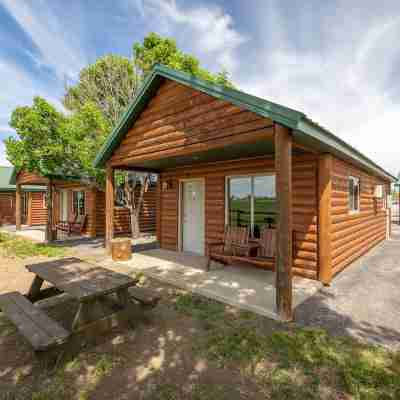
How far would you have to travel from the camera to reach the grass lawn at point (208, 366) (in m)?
2.04

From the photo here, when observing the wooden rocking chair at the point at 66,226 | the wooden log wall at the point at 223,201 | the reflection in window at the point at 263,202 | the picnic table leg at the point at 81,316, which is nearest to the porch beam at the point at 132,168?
the wooden log wall at the point at 223,201

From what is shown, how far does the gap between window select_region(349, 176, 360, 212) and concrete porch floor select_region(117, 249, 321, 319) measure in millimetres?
3129

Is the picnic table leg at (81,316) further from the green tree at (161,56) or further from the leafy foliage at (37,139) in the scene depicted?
the green tree at (161,56)

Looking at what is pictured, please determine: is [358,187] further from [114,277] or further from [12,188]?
[12,188]

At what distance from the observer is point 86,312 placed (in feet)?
9.17

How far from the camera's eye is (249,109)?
364 centimetres

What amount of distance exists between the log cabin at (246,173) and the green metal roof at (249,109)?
2cm

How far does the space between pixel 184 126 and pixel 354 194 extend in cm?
552

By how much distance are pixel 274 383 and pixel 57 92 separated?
16397mm

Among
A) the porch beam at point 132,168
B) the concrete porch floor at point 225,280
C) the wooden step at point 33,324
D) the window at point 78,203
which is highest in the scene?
the porch beam at point 132,168

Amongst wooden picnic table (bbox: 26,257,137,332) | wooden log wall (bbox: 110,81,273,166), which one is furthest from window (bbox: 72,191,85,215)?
wooden picnic table (bbox: 26,257,137,332)

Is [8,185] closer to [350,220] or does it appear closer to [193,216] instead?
[193,216]

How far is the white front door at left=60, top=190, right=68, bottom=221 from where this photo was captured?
13922 mm

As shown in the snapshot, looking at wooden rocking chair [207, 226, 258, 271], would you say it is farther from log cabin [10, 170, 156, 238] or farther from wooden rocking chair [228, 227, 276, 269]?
log cabin [10, 170, 156, 238]
